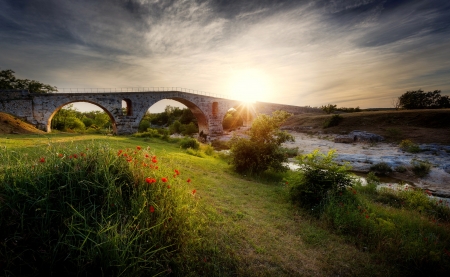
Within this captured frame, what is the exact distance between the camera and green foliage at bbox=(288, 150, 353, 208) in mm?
6113

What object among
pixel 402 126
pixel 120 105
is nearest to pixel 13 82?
pixel 120 105

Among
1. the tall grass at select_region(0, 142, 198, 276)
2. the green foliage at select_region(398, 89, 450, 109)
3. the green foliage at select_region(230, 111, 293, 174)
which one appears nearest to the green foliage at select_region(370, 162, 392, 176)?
the green foliage at select_region(230, 111, 293, 174)

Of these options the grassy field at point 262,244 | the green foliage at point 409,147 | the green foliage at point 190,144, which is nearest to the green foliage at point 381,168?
the green foliage at point 409,147

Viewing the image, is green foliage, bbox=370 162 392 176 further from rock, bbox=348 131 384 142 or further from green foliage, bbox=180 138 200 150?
green foliage, bbox=180 138 200 150

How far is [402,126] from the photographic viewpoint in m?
26.1

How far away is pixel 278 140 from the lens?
10625 millimetres

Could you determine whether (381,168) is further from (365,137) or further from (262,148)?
(365,137)

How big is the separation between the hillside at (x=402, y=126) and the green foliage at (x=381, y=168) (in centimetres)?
1165

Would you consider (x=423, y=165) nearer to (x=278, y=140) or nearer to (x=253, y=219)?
(x=278, y=140)

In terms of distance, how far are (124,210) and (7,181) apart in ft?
5.42

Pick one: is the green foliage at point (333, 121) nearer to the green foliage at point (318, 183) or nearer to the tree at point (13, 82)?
the green foliage at point (318, 183)

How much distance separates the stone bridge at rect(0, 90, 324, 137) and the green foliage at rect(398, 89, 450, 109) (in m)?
26.3

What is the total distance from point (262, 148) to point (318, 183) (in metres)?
4.27

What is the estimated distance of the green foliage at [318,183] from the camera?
6.11m
